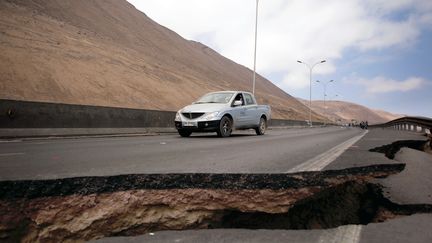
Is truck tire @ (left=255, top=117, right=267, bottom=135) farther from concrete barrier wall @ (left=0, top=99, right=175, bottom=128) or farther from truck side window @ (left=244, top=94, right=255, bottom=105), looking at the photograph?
concrete barrier wall @ (left=0, top=99, right=175, bottom=128)

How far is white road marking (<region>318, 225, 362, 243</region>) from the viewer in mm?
2404

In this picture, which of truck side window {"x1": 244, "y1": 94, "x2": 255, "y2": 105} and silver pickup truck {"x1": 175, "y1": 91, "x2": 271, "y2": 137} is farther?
truck side window {"x1": 244, "y1": 94, "x2": 255, "y2": 105}

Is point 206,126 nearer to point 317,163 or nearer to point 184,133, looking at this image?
point 184,133

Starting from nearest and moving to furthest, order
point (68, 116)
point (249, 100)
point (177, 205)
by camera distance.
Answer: point (177, 205) → point (68, 116) → point (249, 100)

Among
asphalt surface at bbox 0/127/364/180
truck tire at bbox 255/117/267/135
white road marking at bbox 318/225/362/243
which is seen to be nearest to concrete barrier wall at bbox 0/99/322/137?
asphalt surface at bbox 0/127/364/180

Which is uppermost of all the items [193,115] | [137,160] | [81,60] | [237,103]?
[81,60]

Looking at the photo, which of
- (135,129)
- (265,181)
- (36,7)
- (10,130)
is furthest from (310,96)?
(265,181)

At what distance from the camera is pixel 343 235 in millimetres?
2506

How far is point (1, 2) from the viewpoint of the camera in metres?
41.6

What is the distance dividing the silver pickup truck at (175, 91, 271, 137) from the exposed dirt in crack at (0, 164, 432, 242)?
8.06 m

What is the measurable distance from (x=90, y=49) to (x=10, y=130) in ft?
113

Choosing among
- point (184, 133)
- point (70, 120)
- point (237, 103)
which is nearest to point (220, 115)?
point (237, 103)

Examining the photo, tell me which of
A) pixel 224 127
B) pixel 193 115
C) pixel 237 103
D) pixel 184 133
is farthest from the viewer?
pixel 237 103

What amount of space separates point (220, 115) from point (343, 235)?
9468 mm
